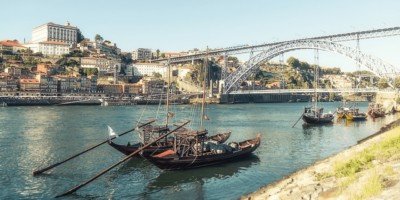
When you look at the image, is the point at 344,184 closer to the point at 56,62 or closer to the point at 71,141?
the point at 71,141

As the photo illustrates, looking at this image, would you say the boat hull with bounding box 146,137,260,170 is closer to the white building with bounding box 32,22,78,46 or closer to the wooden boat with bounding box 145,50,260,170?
the wooden boat with bounding box 145,50,260,170

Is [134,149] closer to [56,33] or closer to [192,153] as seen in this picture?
[192,153]

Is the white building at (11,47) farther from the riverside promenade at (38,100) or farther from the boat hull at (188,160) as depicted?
the boat hull at (188,160)

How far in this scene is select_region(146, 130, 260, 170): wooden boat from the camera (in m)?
18.1

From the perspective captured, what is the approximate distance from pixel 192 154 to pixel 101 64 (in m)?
89.5

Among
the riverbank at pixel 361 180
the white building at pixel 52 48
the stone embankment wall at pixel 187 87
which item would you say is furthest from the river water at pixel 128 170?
the white building at pixel 52 48

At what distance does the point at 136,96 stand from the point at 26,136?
193ft

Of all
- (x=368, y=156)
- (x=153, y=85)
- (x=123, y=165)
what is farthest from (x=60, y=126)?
(x=153, y=85)

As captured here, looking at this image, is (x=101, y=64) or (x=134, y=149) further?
(x=101, y=64)

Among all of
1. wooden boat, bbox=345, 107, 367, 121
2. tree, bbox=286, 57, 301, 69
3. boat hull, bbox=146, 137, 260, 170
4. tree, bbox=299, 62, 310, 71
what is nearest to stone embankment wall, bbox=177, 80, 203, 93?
wooden boat, bbox=345, 107, 367, 121

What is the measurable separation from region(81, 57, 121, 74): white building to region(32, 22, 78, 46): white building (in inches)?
592

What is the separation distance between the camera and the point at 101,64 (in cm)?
10419

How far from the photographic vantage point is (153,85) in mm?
96500

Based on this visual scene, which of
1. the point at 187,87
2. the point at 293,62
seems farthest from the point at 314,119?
the point at 293,62
